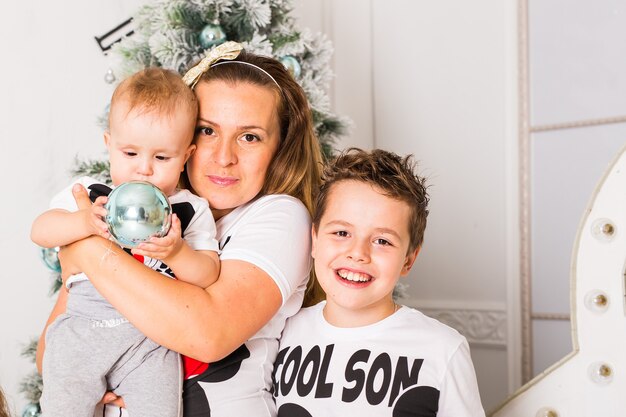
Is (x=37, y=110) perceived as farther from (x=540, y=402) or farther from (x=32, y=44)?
(x=540, y=402)

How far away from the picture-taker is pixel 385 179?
1.59m

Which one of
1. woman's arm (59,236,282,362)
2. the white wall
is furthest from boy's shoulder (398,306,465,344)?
the white wall

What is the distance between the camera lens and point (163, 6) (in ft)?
7.41

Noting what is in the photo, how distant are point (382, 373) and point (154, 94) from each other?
0.76 m

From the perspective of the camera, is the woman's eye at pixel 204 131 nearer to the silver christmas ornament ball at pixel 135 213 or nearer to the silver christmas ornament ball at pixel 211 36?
the silver christmas ornament ball at pixel 135 213

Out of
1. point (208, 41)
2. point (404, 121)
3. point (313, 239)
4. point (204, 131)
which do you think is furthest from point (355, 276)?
point (404, 121)

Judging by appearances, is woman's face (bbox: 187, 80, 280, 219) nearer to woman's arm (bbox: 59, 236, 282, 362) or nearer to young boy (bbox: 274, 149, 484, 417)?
young boy (bbox: 274, 149, 484, 417)

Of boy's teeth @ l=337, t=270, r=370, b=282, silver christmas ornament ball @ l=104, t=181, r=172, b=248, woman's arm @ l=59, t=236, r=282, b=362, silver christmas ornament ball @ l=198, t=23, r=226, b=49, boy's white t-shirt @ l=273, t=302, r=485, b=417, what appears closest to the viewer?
silver christmas ornament ball @ l=104, t=181, r=172, b=248

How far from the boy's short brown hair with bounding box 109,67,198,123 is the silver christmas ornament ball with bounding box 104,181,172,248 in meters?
0.30

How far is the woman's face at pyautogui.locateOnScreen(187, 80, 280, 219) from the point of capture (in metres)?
1.68

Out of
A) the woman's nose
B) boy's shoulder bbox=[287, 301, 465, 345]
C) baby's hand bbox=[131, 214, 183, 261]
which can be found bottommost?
boy's shoulder bbox=[287, 301, 465, 345]

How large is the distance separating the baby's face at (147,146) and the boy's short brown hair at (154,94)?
0.04ft

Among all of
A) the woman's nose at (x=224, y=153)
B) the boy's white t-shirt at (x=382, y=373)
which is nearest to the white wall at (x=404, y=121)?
the woman's nose at (x=224, y=153)

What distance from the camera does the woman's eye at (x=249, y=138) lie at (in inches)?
68.0
